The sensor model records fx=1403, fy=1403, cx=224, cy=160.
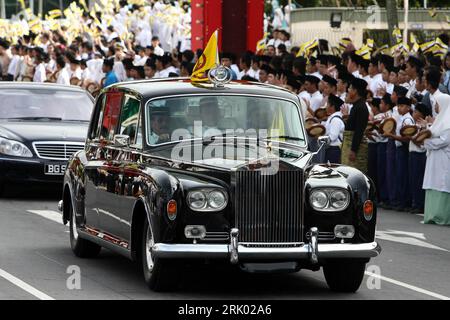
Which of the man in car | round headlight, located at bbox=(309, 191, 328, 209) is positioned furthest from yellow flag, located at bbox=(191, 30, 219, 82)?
round headlight, located at bbox=(309, 191, 328, 209)

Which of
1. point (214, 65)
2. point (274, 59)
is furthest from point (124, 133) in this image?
point (274, 59)

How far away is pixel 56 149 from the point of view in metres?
19.4

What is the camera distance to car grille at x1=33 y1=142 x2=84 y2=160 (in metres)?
19.4

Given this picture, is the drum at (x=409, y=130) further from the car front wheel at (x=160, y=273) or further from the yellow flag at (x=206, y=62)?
the car front wheel at (x=160, y=273)

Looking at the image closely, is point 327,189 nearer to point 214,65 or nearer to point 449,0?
point 214,65

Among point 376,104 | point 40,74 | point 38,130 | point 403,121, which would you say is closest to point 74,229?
point 38,130

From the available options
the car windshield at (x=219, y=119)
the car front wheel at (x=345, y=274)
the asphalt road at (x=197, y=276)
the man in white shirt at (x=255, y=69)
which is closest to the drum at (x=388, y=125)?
the asphalt road at (x=197, y=276)

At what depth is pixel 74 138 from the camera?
19469mm

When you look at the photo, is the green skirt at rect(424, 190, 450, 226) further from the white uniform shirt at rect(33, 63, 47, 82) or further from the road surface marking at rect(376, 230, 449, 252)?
the white uniform shirt at rect(33, 63, 47, 82)

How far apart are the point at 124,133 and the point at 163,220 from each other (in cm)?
203

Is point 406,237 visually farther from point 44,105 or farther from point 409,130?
point 44,105

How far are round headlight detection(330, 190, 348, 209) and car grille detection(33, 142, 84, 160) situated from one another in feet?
28.8

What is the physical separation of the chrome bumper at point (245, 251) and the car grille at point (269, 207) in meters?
0.10

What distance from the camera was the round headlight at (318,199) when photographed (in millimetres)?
10984
